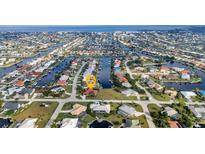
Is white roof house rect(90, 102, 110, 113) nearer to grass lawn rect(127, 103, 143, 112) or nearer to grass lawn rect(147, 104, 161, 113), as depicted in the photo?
grass lawn rect(127, 103, 143, 112)

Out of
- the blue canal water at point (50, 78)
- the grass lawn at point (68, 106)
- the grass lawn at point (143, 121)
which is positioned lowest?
the blue canal water at point (50, 78)

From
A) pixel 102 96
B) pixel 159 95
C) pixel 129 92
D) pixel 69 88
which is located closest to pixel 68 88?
pixel 69 88

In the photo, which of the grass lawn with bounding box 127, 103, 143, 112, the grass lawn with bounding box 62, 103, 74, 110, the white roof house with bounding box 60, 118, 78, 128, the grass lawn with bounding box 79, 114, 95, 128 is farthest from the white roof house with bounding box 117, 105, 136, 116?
the grass lawn with bounding box 62, 103, 74, 110

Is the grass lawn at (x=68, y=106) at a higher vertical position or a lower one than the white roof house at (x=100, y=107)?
lower

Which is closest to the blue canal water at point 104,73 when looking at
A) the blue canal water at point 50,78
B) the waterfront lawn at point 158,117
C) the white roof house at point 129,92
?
the white roof house at point 129,92

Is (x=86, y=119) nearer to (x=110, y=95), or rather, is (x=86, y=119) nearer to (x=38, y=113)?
(x=38, y=113)

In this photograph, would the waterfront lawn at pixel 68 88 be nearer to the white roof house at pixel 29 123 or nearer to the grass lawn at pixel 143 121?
the white roof house at pixel 29 123

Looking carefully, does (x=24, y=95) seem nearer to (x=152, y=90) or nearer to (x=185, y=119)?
(x=152, y=90)

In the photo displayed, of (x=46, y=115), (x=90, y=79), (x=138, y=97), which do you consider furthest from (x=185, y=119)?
(x=90, y=79)
